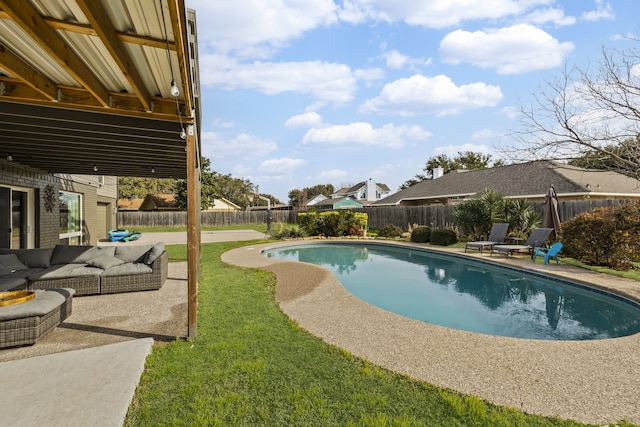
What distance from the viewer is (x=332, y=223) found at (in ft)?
60.4

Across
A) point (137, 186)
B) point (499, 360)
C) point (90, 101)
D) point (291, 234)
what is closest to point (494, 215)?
point (291, 234)

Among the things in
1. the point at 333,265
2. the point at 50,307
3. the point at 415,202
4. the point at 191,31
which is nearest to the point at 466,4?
the point at 191,31

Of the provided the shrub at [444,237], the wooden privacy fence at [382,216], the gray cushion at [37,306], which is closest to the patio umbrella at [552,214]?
the wooden privacy fence at [382,216]

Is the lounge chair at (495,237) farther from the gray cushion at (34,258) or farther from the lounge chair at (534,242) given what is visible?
the gray cushion at (34,258)

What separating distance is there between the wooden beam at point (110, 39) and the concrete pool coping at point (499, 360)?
3543 mm

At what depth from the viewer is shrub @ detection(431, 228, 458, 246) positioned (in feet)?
46.9

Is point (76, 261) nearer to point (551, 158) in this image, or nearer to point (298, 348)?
point (298, 348)

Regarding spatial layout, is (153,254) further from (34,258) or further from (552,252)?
(552,252)

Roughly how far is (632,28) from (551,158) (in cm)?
294

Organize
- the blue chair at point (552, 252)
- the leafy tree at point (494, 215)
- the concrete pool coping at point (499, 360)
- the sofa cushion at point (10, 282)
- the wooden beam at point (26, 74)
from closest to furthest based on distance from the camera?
the concrete pool coping at point (499, 360)
the wooden beam at point (26, 74)
the sofa cushion at point (10, 282)
the blue chair at point (552, 252)
the leafy tree at point (494, 215)

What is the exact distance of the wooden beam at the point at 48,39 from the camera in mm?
2164

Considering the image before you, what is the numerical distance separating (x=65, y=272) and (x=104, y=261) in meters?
0.63

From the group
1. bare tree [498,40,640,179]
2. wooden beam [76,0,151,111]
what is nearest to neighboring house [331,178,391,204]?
bare tree [498,40,640,179]

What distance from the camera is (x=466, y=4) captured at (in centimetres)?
820
